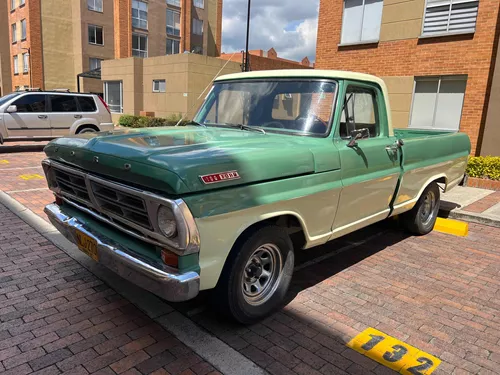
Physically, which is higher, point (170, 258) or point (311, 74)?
point (311, 74)

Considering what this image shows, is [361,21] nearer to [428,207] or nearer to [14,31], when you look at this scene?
[428,207]

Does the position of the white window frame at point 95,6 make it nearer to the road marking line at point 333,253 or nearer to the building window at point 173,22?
the building window at point 173,22

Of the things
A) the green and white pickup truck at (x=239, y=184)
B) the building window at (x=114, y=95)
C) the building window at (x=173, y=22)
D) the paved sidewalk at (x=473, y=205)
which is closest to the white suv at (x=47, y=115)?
the green and white pickup truck at (x=239, y=184)

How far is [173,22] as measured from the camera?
4025cm

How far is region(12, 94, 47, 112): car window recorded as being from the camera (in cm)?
1277

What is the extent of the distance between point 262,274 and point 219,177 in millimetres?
1142

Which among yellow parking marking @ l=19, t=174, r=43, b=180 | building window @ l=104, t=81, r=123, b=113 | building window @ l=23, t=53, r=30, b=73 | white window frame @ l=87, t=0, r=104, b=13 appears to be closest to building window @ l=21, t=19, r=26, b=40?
building window @ l=23, t=53, r=30, b=73

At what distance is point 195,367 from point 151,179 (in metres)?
1.34

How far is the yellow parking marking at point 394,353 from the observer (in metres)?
2.92

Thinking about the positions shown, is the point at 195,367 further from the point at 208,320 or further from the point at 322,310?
the point at 322,310

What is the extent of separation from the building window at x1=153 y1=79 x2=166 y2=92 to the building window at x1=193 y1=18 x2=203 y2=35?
19317 millimetres

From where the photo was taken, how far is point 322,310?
3.69 m

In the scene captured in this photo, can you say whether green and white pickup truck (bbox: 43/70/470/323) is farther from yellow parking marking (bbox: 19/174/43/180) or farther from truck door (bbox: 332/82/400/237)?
yellow parking marking (bbox: 19/174/43/180)

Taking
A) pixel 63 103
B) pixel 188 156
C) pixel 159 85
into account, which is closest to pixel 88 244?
pixel 188 156
